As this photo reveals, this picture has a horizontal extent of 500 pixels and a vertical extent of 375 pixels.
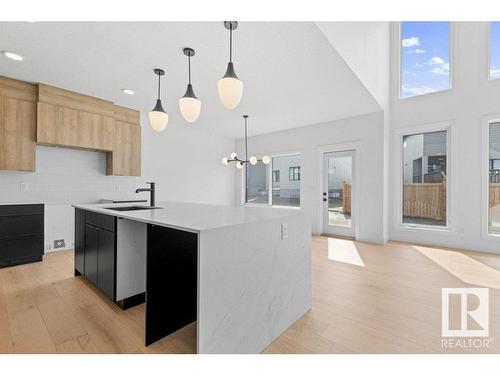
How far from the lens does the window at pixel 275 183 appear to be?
6.37 m

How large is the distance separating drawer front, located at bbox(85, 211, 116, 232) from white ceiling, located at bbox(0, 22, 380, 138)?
5.95ft

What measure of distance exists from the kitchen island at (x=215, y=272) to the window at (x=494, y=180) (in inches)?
161

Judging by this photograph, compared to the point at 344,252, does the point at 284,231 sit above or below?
above

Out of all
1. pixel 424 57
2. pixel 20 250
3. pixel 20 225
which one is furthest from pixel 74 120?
pixel 424 57

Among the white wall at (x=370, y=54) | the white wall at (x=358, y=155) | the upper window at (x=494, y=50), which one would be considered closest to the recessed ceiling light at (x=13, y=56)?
the white wall at (x=370, y=54)

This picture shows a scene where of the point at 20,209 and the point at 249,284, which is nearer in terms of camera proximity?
the point at 249,284

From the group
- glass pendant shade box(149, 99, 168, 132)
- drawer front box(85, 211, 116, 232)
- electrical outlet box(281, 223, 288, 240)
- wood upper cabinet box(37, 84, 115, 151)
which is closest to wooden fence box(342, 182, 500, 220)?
electrical outlet box(281, 223, 288, 240)

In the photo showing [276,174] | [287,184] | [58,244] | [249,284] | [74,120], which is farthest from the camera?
[276,174]

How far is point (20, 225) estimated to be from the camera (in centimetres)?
344

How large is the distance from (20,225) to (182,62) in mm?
3270

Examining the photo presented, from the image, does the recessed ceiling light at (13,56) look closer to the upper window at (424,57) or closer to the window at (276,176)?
the window at (276,176)

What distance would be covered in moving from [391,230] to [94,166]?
19.8 ft

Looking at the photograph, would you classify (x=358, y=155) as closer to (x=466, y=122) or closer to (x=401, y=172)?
(x=401, y=172)

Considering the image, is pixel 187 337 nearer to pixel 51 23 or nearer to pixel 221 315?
pixel 221 315
